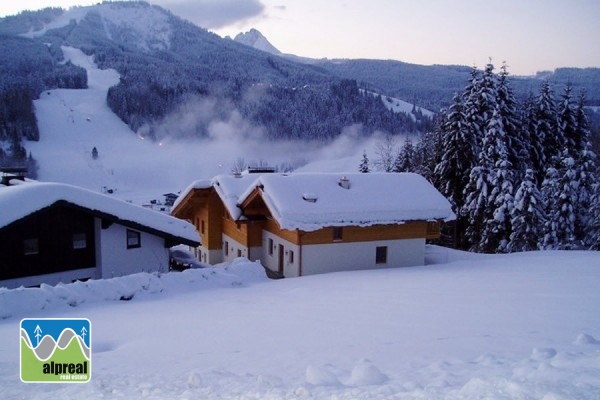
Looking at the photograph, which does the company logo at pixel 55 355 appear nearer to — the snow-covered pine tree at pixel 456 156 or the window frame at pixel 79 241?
the window frame at pixel 79 241

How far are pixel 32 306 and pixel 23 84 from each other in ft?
481

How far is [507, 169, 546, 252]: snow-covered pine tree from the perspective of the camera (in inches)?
1048

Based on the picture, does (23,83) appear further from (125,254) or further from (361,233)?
(361,233)

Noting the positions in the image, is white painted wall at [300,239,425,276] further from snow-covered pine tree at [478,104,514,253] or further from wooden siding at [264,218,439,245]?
snow-covered pine tree at [478,104,514,253]

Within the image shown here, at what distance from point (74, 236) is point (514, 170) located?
91.4 ft

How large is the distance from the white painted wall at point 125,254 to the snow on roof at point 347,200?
200 inches

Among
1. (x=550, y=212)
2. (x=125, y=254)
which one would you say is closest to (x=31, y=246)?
(x=125, y=254)

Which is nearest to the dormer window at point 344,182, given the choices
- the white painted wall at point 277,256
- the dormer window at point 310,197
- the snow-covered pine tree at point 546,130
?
the dormer window at point 310,197

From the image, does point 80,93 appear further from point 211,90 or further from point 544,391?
point 544,391

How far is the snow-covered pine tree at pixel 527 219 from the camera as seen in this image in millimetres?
26625

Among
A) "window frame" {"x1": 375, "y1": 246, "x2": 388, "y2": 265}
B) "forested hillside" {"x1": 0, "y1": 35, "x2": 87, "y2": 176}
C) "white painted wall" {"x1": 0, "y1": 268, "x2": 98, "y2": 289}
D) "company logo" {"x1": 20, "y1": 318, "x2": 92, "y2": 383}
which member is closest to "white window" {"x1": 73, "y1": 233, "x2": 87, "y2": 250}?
"white painted wall" {"x1": 0, "y1": 268, "x2": 98, "y2": 289}

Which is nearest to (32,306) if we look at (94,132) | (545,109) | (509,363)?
(509,363)

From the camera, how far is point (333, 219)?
1998 centimetres

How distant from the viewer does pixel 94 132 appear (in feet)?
412
